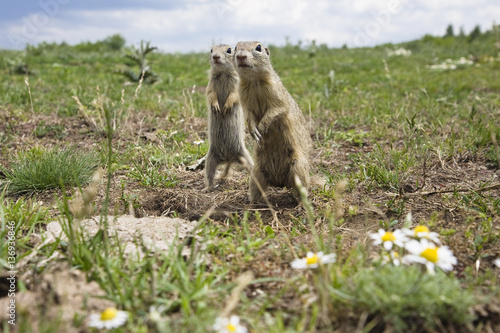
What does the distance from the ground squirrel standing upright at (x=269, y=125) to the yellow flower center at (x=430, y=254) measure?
179 centimetres

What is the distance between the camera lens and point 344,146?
17.6 feet

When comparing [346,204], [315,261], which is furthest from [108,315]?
[346,204]

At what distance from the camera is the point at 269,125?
3.58 metres

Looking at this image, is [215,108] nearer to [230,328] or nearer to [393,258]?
[393,258]

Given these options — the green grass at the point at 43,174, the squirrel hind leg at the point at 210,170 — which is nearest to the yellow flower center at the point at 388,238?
the squirrel hind leg at the point at 210,170

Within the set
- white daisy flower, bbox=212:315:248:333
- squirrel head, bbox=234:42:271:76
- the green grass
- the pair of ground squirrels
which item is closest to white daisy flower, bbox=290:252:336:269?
white daisy flower, bbox=212:315:248:333

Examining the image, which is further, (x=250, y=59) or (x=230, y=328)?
(x=250, y=59)

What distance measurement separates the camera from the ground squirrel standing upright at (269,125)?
11.9 ft

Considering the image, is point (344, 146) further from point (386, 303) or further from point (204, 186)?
point (386, 303)

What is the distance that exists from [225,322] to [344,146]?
406 cm

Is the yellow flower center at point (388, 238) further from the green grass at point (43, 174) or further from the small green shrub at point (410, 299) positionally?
the green grass at point (43, 174)

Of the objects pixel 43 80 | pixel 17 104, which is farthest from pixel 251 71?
pixel 43 80

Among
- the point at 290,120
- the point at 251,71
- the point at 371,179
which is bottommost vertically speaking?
the point at 371,179

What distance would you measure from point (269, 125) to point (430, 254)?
1991mm
